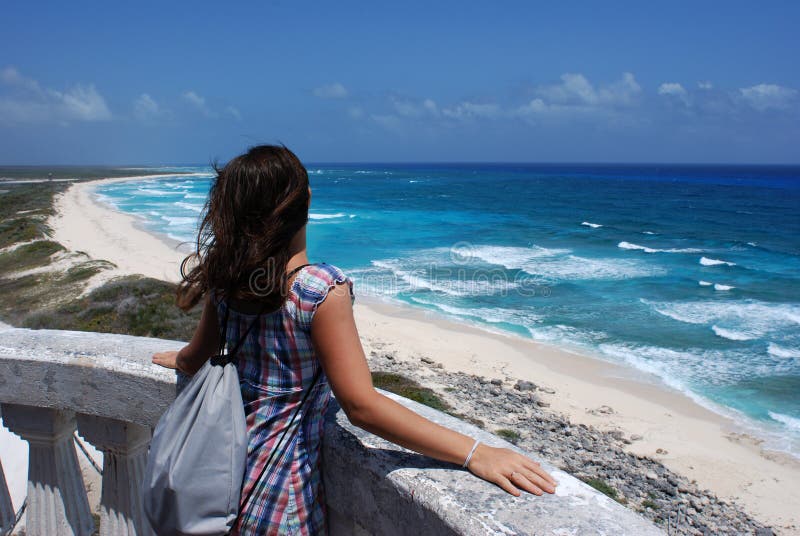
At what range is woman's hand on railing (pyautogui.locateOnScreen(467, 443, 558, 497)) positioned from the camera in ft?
4.27

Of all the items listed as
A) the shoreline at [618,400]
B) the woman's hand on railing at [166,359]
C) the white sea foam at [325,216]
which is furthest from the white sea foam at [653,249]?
the woman's hand on railing at [166,359]

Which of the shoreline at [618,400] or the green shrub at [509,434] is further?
the green shrub at [509,434]

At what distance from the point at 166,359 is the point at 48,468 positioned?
2.01 ft

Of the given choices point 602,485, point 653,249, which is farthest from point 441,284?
point 653,249

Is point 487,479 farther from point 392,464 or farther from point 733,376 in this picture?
point 733,376

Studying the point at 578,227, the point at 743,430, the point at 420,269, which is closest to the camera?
the point at 743,430

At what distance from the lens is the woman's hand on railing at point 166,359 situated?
185 centimetres

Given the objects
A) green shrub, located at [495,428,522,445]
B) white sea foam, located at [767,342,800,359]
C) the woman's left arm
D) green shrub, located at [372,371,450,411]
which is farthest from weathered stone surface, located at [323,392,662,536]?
white sea foam, located at [767,342,800,359]

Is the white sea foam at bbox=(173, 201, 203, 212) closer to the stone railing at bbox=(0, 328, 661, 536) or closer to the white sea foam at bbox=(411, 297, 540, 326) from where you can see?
the white sea foam at bbox=(411, 297, 540, 326)

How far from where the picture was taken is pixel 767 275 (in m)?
25.6

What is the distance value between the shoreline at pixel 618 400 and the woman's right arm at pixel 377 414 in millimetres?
9051

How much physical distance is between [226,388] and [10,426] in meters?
1.23

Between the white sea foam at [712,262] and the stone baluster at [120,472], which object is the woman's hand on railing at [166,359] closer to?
the stone baluster at [120,472]

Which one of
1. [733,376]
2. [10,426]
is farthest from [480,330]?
[10,426]
